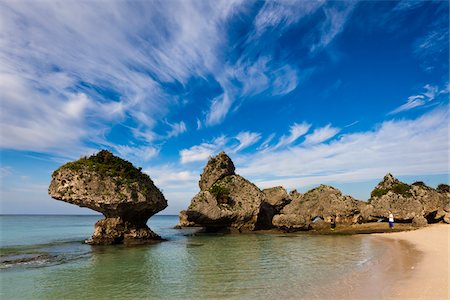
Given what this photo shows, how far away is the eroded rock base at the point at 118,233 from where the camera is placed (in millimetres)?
28031

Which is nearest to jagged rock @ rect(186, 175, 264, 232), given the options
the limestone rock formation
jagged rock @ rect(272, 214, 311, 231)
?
the limestone rock formation

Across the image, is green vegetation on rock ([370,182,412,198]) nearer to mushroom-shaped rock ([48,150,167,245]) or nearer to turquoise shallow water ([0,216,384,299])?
turquoise shallow water ([0,216,384,299])

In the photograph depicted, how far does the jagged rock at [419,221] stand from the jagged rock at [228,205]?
18574mm

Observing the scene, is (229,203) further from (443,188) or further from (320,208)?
(443,188)

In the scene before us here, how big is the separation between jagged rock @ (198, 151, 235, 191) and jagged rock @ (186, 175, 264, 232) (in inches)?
70.2

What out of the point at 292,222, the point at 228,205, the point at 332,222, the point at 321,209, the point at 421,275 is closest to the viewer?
the point at 421,275

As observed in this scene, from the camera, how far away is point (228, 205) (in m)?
39.7

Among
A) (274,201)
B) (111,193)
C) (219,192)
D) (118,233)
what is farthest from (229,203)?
(111,193)

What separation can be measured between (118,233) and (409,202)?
1367 inches

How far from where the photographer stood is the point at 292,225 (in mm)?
39469

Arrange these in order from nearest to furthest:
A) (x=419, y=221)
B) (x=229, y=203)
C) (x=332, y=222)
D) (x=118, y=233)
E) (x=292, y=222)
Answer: (x=118, y=233)
(x=419, y=221)
(x=292, y=222)
(x=229, y=203)
(x=332, y=222)

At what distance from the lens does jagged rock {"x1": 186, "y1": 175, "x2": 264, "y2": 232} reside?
1491 inches

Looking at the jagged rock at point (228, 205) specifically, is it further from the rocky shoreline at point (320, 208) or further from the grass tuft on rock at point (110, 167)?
the grass tuft on rock at point (110, 167)

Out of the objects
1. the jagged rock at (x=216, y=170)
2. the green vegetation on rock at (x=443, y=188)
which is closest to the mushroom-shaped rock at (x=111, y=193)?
the jagged rock at (x=216, y=170)
